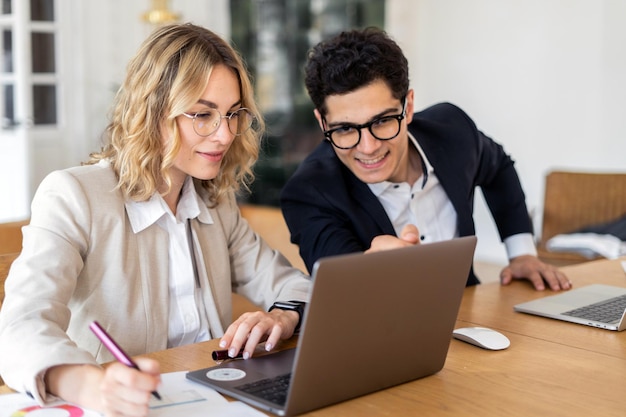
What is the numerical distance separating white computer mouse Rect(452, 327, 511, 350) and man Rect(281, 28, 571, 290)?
449 millimetres

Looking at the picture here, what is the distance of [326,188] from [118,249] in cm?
66

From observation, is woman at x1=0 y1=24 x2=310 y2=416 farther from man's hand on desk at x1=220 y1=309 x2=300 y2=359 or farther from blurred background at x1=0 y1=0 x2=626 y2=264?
blurred background at x1=0 y1=0 x2=626 y2=264

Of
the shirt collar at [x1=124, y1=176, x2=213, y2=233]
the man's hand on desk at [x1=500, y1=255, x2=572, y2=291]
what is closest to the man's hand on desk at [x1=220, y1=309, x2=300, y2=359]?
the shirt collar at [x1=124, y1=176, x2=213, y2=233]

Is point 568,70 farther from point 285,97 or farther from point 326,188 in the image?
point 326,188

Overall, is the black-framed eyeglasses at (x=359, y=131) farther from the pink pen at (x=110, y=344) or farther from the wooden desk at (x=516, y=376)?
the pink pen at (x=110, y=344)

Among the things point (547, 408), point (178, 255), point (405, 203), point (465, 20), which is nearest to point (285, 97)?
point (465, 20)

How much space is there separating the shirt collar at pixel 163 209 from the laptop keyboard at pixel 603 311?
34.7 inches

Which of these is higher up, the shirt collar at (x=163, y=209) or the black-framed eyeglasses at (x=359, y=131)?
the black-framed eyeglasses at (x=359, y=131)

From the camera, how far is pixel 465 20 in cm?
575

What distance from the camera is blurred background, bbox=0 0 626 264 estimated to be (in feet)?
16.2

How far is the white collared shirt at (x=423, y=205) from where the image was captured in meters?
2.35

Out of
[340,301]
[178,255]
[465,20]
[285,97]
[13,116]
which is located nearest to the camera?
[340,301]

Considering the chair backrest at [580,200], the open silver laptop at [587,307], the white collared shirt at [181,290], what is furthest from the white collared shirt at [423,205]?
the chair backrest at [580,200]

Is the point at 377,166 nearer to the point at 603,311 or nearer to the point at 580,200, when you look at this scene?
the point at 603,311
